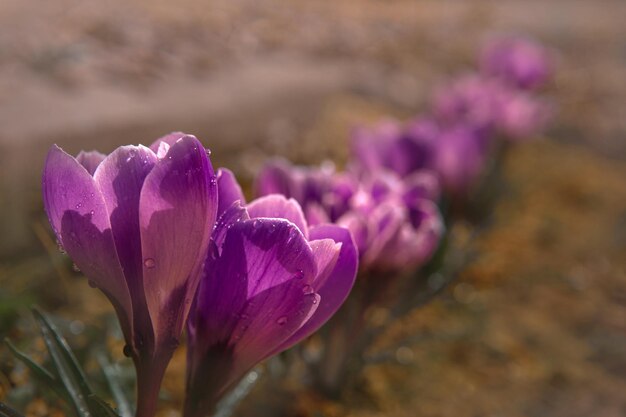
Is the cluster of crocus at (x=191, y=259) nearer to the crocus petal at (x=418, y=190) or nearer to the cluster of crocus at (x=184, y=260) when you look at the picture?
the cluster of crocus at (x=184, y=260)

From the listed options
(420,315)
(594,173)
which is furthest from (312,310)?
(594,173)

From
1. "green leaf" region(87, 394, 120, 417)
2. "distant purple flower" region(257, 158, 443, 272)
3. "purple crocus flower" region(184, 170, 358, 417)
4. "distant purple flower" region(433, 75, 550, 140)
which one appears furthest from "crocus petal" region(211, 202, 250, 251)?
"distant purple flower" region(433, 75, 550, 140)

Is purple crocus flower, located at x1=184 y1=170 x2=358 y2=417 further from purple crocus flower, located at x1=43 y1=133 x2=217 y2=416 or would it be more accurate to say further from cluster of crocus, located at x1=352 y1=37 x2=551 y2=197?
cluster of crocus, located at x1=352 y1=37 x2=551 y2=197

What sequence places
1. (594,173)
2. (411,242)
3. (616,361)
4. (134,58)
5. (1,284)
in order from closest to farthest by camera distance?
1. (411,242)
2. (1,284)
3. (616,361)
4. (134,58)
5. (594,173)

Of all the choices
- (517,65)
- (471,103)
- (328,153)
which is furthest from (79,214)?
(517,65)

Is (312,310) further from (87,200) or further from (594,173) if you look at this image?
(594,173)

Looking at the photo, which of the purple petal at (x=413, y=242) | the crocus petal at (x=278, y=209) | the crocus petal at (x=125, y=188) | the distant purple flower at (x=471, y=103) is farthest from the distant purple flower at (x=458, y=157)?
the crocus petal at (x=125, y=188)
